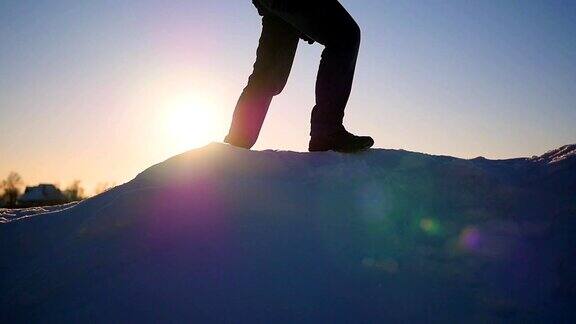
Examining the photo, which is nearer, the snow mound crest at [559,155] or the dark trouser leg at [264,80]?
the snow mound crest at [559,155]

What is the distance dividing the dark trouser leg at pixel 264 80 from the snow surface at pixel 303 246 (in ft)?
2.31

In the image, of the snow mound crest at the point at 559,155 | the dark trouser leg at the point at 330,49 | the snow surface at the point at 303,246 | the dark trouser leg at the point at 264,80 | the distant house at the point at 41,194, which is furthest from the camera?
the distant house at the point at 41,194

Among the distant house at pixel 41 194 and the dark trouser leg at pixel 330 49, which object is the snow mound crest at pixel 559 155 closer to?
the dark trouser leg at pixel 330 49

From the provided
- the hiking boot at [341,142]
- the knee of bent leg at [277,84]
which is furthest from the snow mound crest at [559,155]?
the knee of bent leg at [277,84]

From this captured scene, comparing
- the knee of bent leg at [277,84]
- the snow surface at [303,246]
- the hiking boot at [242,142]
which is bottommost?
the snow surface at [303,246]

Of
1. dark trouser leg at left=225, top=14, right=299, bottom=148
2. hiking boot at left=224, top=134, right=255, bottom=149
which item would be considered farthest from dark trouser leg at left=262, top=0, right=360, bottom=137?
hiking boot at left=224, top=134, right=255, bottom=149

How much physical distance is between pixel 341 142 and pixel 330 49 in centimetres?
62

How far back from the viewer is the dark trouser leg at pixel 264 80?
3.10m

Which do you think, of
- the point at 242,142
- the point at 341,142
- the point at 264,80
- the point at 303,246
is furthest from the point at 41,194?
the point at 303,246

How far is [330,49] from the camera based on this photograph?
9.27ft

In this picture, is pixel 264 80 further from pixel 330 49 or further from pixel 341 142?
pixel 341 142

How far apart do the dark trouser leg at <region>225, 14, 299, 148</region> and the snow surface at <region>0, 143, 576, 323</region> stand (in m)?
0.71

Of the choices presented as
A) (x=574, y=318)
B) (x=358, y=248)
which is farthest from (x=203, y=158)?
(x=574, y=318)

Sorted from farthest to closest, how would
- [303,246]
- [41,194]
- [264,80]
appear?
1. [41,194]
2. [264,80]
3. [303,246]
